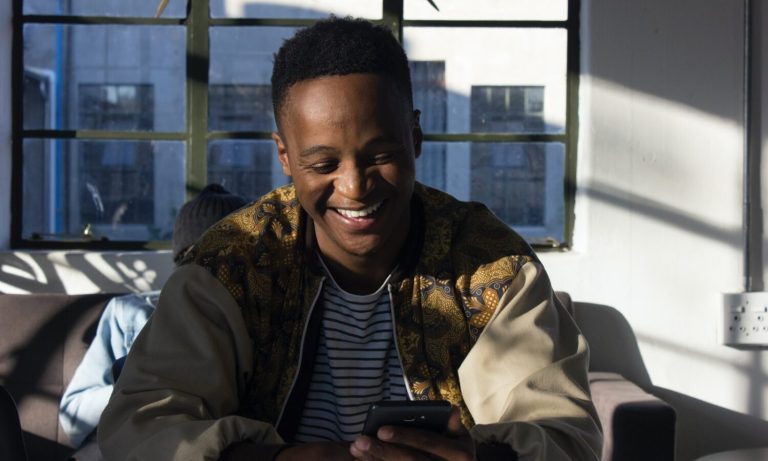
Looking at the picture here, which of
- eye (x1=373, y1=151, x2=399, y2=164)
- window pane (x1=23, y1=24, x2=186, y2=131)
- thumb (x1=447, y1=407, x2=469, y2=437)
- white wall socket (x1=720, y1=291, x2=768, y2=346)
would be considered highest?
window pane (x1=23, y1=24, x2=186, y2=131)

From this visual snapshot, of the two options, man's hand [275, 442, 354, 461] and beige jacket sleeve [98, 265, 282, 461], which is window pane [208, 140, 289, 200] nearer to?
beige jacket sleeve [98, 265, 282, 461]

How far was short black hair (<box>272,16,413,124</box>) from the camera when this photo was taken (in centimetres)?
138

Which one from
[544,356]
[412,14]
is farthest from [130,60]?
[544,356]

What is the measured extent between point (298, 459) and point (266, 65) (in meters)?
2.64

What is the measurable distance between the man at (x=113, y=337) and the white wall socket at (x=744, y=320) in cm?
183

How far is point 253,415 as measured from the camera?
4.73 ft

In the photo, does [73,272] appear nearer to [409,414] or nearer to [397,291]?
[397,291]

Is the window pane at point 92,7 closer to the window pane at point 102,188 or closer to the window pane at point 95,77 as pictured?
the window pane at point 95,77

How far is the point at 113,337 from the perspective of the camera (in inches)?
106

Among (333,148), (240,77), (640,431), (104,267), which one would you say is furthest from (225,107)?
(333,148)

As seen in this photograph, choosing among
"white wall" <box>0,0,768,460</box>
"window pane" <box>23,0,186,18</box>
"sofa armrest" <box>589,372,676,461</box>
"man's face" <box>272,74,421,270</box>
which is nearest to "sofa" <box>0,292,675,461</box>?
"sofa armrest" <box>589,372,676,461</box>

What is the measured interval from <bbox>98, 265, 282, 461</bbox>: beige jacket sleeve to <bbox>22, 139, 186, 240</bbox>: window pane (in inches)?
90.8

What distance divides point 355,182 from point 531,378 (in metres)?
0.38

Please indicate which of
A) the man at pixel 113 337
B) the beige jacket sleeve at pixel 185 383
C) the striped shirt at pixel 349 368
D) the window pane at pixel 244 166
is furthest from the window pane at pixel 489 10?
the beige jacket sleeve at pixel 185 383
